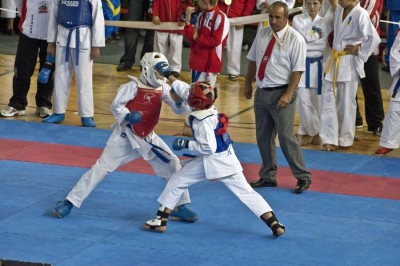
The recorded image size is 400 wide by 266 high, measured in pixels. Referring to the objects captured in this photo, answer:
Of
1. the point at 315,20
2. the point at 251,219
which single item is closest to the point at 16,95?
the point at 315,20

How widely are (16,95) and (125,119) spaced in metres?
4.55

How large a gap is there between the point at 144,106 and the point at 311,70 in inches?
136

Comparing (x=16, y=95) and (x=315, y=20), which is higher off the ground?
(x=315, y=20)

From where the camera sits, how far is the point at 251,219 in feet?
27.3

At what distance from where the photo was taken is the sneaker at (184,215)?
8.12 metres

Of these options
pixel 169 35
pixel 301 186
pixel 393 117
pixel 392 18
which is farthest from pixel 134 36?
pixel 301 186

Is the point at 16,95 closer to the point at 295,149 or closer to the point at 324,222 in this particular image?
the point at 295,149

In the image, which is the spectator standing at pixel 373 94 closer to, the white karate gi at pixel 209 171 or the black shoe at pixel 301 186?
the black shoe at pixel 301 186

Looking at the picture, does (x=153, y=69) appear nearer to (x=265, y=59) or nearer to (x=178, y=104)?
(x=178, y=104)

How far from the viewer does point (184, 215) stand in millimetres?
8125

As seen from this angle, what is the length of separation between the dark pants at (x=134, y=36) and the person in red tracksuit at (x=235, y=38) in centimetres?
136

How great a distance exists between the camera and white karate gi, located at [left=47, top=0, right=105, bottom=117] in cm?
1131

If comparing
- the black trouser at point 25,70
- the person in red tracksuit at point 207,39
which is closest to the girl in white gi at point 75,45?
the black trouser at point 25,70

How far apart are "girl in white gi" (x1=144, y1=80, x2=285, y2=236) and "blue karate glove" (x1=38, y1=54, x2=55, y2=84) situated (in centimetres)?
393
